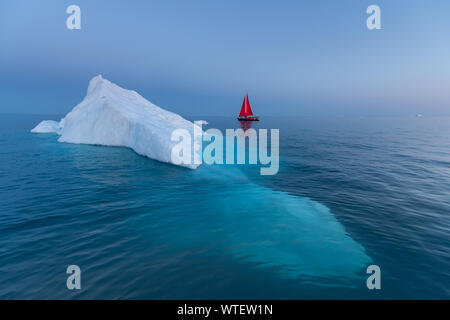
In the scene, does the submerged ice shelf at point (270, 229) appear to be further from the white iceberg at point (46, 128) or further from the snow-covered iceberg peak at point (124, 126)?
the white iceberg at point (46, 128)

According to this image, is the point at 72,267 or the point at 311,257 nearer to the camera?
the point at 72,267

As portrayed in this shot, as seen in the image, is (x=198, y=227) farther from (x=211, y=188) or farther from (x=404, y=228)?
(x=404, y=228)

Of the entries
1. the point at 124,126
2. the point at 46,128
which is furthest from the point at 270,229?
the point at 46,128

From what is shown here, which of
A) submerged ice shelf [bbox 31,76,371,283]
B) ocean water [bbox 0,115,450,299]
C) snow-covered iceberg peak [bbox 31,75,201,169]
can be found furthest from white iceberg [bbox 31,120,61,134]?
submerged ice shelf [bbox 31,76,371,283]

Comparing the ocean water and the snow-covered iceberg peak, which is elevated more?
the snow-covered iceberg peak

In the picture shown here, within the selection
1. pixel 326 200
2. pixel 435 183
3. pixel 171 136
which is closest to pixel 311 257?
pixel 326 200

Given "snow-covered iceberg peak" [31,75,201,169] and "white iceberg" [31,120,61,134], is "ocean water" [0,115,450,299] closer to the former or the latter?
"snow-covered iceberg peak" [31,75,201,169]
